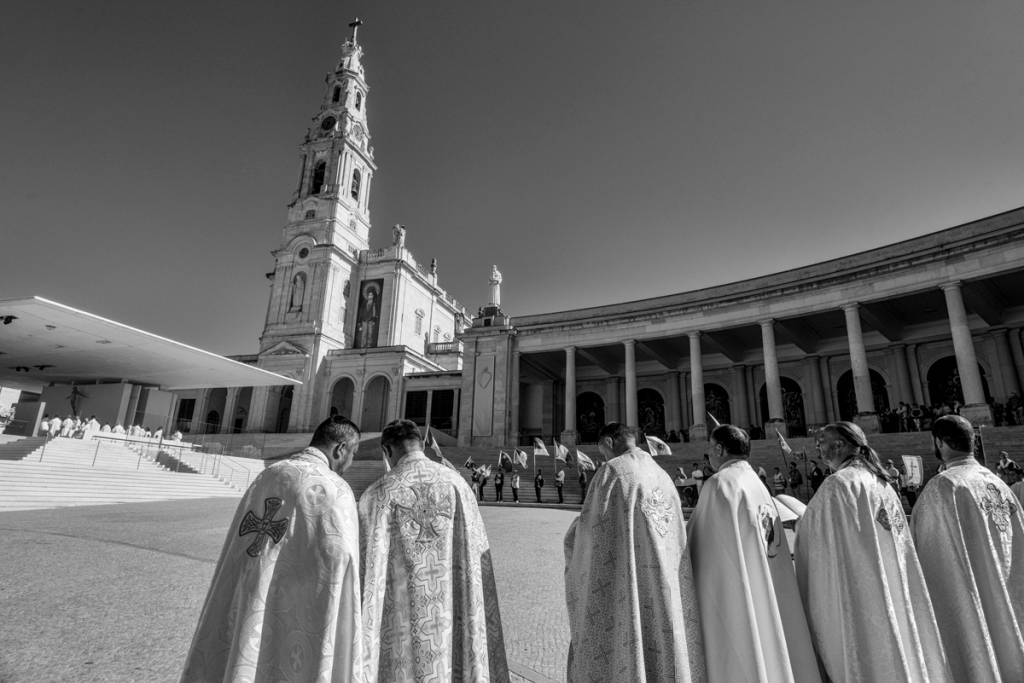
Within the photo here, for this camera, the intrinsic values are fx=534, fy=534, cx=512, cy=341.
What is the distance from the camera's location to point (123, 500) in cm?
1638

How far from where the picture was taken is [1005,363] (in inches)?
813

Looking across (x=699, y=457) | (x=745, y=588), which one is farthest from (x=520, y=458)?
(x=745, y=588)

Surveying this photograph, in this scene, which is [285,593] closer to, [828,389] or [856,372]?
[856,372]

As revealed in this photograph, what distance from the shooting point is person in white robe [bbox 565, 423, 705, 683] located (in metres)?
2.83

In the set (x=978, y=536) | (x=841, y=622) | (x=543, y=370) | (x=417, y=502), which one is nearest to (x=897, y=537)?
(x=841, y=622)

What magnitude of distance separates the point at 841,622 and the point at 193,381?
34.7 metres

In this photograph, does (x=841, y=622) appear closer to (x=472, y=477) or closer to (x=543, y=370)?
(x=472, y=477)

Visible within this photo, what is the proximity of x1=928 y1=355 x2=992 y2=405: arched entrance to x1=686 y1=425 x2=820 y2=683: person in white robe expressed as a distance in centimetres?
2440

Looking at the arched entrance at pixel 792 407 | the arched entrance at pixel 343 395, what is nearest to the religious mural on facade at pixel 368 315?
the arched entrance at pixel 343 395

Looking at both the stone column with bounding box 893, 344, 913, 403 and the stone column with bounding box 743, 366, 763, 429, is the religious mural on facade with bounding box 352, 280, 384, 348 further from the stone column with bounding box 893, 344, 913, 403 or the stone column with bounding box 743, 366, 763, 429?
the stone column with bounding box 893, 344, 913, 403

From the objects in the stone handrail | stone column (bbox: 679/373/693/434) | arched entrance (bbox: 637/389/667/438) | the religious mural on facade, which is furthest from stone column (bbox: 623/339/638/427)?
the religious mural on facade

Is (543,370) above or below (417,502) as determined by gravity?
above

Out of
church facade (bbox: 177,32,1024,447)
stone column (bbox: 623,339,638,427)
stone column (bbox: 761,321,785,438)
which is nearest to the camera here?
church facade (bbox: 177,32,1024,447)

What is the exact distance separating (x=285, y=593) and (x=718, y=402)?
1110 inches
